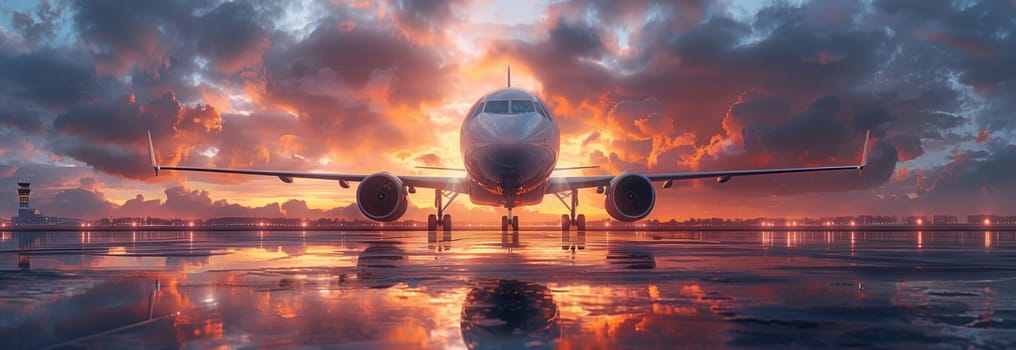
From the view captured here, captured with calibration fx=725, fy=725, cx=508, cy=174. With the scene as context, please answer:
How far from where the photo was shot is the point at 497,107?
22.0 meters

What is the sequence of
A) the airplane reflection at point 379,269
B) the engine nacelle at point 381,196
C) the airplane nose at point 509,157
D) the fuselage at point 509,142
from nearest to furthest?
the airplane reflection at point 379,269 → the airplane nose at point 509,157 → the fuselage at point 509,142 → the engine nacelle at point 381,196

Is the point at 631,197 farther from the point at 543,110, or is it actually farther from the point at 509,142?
the point at 509,142

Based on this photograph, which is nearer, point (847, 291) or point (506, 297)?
point (506, 297)

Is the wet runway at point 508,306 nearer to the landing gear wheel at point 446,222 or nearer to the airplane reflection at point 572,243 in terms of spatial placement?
the airplane reflection at point 572,243

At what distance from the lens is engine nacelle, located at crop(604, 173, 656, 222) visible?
23.0 meters

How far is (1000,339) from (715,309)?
192cm

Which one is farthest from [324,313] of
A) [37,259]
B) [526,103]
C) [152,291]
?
[526,103]

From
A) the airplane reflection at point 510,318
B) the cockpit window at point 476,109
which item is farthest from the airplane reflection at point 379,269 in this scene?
the cockpit window at point 476,109

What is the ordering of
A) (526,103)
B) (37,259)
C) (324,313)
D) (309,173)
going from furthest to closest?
(309,173), (526,103), (37,259), (324,313)

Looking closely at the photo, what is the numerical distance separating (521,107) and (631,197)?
4608 mm

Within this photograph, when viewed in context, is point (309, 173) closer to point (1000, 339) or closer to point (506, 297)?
point (506, 297)

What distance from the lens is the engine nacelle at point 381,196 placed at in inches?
900

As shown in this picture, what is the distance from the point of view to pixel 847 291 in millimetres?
7191

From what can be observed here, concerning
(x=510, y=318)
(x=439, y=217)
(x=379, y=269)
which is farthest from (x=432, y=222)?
(x=510, y=318)
